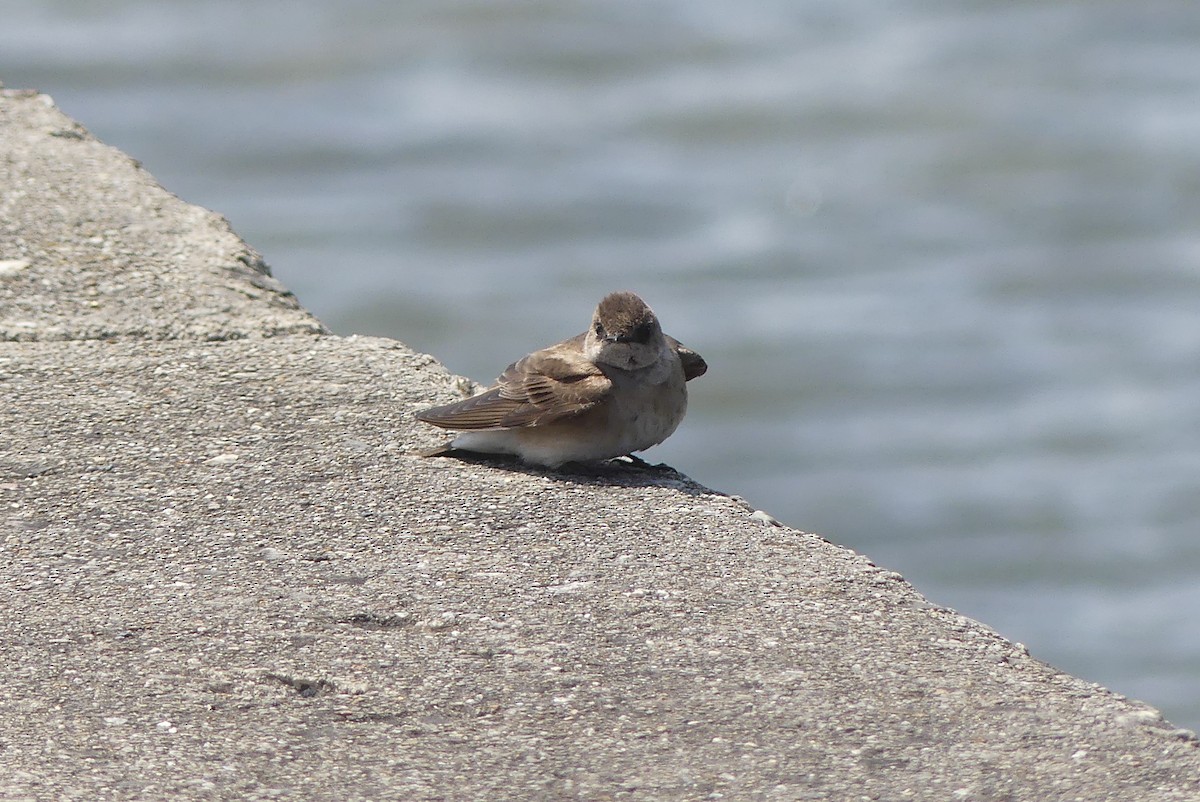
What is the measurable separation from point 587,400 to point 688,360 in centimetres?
64

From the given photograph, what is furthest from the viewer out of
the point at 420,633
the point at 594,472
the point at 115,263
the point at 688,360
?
the point at 115,263

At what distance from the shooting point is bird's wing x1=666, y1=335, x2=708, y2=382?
4945 millimetres

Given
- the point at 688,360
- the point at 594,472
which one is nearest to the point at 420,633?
the point at 594,472

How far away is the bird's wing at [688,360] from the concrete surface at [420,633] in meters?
0.57

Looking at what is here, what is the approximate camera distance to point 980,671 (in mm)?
3201

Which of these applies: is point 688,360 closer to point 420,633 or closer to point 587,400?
point 587,400

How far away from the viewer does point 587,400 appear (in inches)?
175

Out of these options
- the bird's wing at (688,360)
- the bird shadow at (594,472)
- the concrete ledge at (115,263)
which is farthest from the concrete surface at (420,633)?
the bird's wing at (688,360)

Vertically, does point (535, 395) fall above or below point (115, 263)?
below

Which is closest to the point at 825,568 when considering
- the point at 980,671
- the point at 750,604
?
the point at 750,604

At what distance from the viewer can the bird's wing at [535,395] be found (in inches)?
170

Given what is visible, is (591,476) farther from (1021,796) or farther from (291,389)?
(1021,796)

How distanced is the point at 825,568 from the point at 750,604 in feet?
0.88

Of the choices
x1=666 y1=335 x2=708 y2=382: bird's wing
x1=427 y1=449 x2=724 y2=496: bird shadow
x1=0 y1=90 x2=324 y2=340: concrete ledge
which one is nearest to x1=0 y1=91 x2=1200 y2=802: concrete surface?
x1=427 y1=449 x2=724 y2=496: bird shadow
